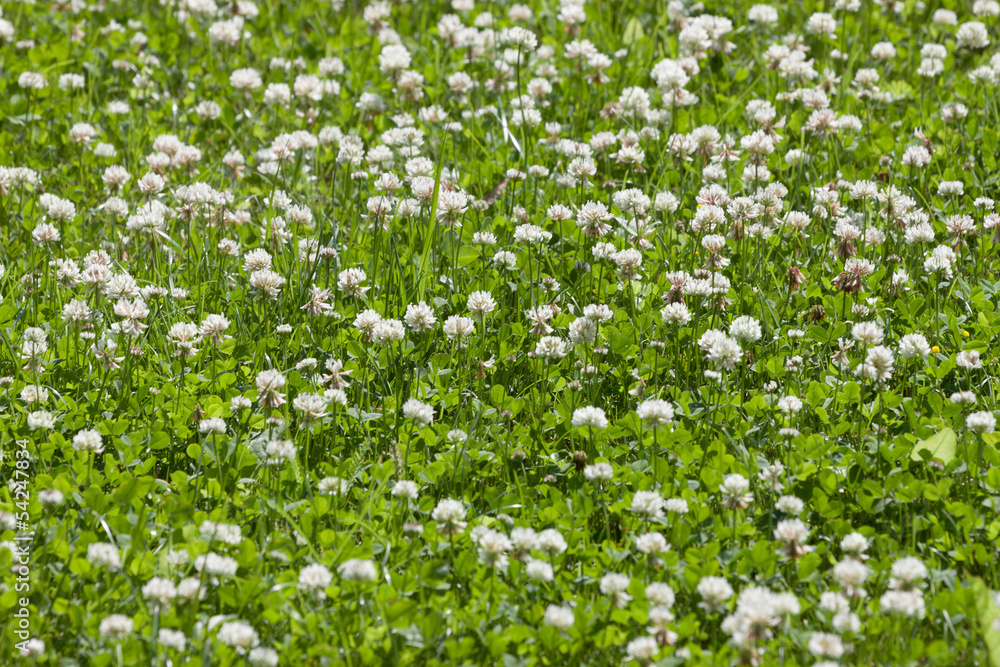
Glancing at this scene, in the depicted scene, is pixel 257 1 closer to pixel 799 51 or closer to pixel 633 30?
pixel 633 30

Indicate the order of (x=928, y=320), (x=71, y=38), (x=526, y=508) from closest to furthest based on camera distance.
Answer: (x=526, y=508), (x=928, y=320), (x=71, y=38)

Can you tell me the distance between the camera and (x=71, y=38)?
5926 millimetres

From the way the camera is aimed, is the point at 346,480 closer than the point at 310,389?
Yes

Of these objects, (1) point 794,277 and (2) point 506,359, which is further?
(1) point 794,277

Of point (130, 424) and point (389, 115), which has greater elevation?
point (389, 115)

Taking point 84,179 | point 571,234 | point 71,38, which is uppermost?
point 71,38

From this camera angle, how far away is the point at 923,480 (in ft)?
9.42

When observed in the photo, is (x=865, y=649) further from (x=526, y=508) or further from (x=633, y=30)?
(x=633, y=30)

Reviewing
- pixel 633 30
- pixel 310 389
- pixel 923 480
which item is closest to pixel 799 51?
pixel 633 30

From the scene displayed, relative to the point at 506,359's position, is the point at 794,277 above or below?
above

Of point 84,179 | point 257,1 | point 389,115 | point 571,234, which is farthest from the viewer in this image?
point 257,1

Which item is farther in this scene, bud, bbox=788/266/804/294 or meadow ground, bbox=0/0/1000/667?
bud, bbox=788/266/804/294

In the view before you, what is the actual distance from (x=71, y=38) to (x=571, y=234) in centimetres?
366

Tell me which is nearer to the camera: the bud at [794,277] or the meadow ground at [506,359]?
the meadow ground at [506,359]
